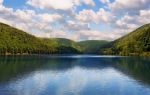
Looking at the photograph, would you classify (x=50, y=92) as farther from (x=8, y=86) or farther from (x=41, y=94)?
(x=8, y=86)

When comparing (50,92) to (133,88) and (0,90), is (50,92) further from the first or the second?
(133,88)

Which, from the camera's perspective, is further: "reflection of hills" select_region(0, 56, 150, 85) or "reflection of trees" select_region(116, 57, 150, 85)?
"reflection of hills" select_region(0, 56, 150, 85)

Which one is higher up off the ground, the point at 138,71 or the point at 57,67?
the point at 57,67

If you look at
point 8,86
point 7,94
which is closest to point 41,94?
point 7,94

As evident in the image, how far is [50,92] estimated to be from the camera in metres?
54.4

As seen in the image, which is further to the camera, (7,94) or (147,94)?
(147,94)

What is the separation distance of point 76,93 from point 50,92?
5019 millimetres

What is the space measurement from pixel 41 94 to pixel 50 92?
3.01 meters

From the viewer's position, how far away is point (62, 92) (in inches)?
2148

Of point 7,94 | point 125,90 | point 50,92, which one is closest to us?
point 7,94

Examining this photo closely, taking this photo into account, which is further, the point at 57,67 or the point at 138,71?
the point at 57,67

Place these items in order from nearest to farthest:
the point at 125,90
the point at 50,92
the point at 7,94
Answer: the point at 7,94 → the point at 50,92 → the point at 125,90

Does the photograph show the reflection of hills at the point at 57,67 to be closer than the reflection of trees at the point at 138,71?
No

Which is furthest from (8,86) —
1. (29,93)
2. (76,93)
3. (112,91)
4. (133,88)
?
(133,88)
